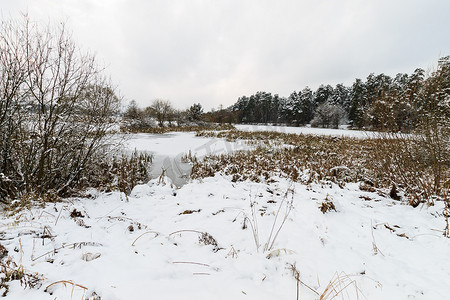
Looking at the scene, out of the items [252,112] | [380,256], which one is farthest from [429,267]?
[252,112]

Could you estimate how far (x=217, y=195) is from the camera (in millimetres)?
4109

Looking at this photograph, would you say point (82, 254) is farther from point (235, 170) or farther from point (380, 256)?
point (235, 170)

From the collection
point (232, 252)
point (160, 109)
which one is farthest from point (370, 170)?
point (160, 109)

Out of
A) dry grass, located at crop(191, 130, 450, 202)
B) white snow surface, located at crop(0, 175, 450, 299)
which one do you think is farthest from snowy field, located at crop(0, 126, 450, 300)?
dry grass, located at crop(191, 130, 450, 202)

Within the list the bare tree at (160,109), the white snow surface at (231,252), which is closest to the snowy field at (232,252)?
the white snow surface at (231,252)

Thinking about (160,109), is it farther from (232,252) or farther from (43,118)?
(232,252)

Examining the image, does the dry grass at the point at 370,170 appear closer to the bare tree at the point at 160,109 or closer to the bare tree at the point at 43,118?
the bare tree at the point at 43,118

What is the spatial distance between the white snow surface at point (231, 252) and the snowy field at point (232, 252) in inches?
0.4

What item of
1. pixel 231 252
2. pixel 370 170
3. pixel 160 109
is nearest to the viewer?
pixel 231 252

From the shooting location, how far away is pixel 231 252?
2061 millimetres

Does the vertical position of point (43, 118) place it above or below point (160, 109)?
below

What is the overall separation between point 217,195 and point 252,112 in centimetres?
4789

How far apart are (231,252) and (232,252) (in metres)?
0.02

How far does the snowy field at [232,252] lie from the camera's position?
4.87ft
